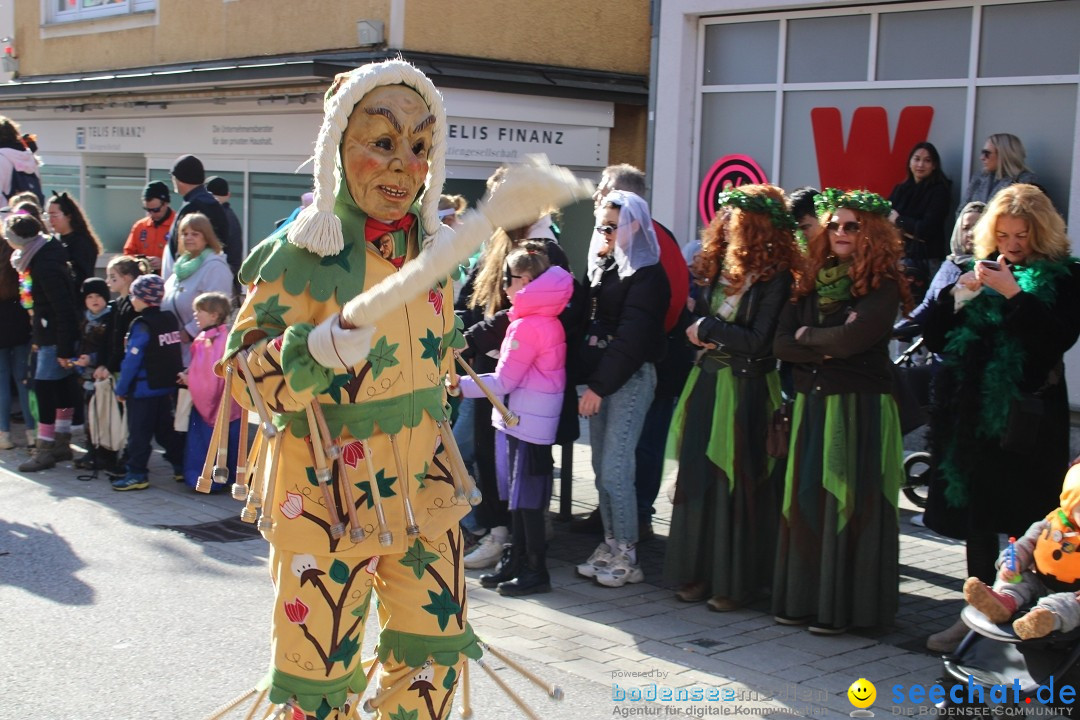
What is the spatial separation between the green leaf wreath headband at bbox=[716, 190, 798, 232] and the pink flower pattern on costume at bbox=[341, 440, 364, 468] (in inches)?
110

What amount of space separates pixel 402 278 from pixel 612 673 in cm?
256

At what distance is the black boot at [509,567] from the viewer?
6.12 meters

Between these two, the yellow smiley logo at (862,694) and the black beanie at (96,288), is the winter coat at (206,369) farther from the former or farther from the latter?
the yellow smiley logo at (862,694)

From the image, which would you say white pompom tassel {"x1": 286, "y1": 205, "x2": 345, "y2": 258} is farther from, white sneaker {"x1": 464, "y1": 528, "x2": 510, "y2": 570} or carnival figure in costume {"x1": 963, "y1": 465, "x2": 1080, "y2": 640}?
white sneaker {"x1": 464, "y1": 528, "x2": 510, "y2": 570}

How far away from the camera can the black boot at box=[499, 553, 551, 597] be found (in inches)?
237

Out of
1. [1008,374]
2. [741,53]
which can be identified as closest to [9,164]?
[741,53]

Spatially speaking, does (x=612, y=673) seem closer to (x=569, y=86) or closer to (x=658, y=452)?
(x=658, y=452)

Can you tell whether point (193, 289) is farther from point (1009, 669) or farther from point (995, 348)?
point (1009, 669)

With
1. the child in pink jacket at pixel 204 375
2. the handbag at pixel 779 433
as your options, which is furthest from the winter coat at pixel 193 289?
the handbag at pixel 779 433

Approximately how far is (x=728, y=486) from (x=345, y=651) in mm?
2689

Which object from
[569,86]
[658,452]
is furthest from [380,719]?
[569,86]

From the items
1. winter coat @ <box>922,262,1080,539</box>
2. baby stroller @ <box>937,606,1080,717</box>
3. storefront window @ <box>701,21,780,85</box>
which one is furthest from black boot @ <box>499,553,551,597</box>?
storefront window @ <box>701,21,780,85</box>

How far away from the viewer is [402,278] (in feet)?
9.73

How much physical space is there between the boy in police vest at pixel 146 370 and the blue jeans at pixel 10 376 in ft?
5.42
